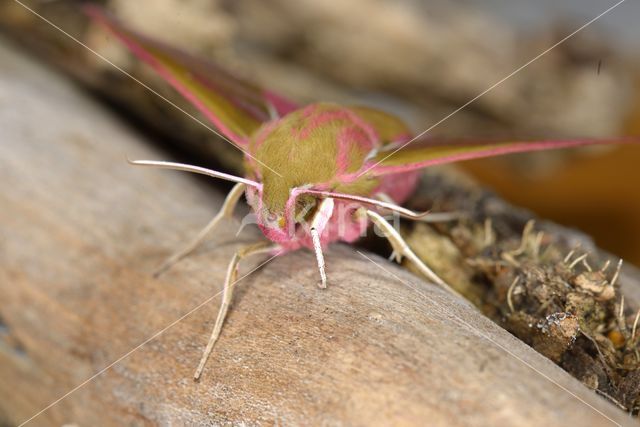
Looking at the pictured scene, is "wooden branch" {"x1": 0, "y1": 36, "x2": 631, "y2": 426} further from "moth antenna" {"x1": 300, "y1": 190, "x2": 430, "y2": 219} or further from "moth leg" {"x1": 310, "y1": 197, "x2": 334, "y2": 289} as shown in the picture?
"moth antenna" {"x1": 300, "y1": 190, "x2": 430, "y2": 219}

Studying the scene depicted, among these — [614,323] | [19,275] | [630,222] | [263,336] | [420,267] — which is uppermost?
[630,222]

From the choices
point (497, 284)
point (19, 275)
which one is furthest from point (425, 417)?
point (19, 275)

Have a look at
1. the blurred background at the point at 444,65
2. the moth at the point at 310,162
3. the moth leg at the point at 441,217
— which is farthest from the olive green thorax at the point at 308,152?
the blurred background at the point at 444,65

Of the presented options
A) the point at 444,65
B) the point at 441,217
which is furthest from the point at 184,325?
the point at 444,65

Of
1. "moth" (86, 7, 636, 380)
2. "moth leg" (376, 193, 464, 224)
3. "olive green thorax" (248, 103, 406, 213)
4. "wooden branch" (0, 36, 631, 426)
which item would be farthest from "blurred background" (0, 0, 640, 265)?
"olive green thorax" (248, 103, 406, 213)

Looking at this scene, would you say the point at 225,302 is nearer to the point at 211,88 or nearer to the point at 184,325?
the point at 184,325

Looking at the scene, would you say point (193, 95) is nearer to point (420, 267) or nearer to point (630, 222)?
point (420, 267)
